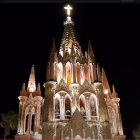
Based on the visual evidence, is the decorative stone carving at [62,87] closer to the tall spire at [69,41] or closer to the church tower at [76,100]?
the church tower at [76,100]

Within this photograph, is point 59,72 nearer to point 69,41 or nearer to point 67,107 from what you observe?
point 67,107

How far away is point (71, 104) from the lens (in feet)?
92.4

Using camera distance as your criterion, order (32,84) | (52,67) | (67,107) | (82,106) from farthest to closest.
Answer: (32,84) < (52,67) < (82,106) < (67,107)

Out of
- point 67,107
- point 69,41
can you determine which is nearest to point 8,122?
point 67,107

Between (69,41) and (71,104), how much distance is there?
10726mm

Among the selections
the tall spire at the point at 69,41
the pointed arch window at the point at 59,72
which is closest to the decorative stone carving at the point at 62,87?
the pointed arch window at the point at 59,72

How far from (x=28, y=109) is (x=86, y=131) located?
841cm

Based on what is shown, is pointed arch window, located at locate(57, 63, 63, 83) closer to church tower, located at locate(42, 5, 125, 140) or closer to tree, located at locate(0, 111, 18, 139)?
church tower, located at locate(42, 5, 125, 140)

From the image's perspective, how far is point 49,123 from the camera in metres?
25.6

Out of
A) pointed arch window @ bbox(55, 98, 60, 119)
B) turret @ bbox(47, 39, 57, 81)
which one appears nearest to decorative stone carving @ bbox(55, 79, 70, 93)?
turret @ bbox(47, 39, 57, 81)

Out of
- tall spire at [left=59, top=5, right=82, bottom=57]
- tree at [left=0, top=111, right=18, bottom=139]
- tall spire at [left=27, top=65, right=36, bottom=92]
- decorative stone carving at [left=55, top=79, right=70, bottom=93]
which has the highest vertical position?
tall spire at [left=59, top=5, right=82, bottom=57]

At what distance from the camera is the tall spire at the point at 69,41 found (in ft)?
110

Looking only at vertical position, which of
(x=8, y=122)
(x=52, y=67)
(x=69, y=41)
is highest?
(x=69, y=41)

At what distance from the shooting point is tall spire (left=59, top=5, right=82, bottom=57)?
33656 millimetres
